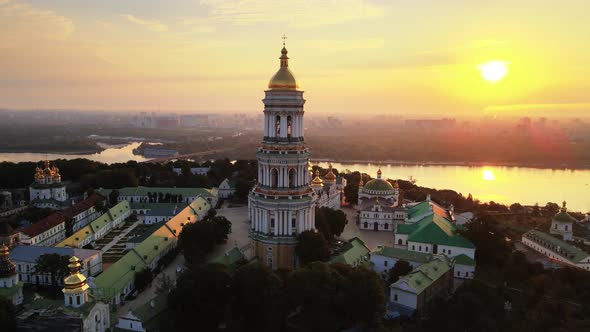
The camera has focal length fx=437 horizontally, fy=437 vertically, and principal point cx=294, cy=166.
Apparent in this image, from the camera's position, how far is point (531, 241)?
2564cm

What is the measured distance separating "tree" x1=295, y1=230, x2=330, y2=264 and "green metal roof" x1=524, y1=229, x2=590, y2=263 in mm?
12580

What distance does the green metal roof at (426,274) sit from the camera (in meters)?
17.2

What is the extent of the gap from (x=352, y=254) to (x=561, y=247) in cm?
1152

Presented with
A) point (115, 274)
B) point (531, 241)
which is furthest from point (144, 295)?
point (531, 241)

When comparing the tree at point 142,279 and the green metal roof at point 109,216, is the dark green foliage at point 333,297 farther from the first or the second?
the green metal roof at point 109,216

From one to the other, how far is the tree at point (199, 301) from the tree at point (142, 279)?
4.69 meters

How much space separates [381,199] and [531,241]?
410 inches

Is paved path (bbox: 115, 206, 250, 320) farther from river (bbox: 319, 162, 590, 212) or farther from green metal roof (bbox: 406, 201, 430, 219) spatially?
river (bbox: 319, 162, 590, 212)

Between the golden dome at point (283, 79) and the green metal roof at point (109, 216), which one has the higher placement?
the golden dome at point (283, 79)

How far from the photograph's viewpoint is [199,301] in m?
14.7

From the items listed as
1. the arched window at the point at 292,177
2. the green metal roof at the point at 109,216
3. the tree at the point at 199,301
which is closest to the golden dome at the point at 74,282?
the tree at the point at 199,301

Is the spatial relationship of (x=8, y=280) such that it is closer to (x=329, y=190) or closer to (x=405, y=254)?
(x=405, y=254)

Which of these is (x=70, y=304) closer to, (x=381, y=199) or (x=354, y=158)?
(x=381, y=199)

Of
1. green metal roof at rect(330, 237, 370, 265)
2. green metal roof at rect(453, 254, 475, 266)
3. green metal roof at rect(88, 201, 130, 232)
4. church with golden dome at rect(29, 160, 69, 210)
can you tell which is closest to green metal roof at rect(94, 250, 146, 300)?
green metal roof at rect(88, 201, 130, 232)
